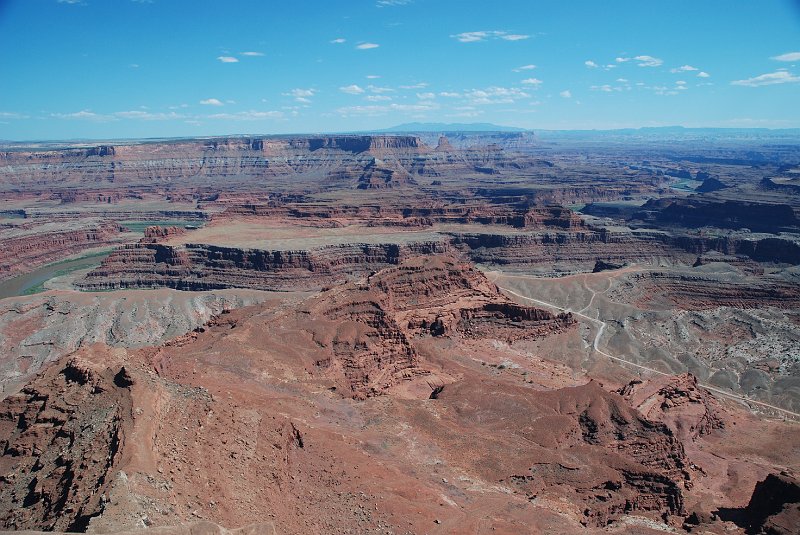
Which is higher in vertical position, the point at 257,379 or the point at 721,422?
the point at 257,379

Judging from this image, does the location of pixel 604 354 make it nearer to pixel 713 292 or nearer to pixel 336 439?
pixel 713 292

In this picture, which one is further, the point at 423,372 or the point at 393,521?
the point at 423,372

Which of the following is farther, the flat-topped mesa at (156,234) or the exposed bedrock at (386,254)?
the flat-topped mesa at (156,234)

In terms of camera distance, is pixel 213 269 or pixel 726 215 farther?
pixel 726 215

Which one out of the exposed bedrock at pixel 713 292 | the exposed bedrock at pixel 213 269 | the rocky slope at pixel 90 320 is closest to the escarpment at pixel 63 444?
the rocky slope at pixel 90 320

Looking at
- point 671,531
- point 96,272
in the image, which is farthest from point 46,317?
point 671,531

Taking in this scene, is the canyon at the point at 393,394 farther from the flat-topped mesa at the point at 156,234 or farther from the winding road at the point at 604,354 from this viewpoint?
the flat-topped mesa at the point at 156,234

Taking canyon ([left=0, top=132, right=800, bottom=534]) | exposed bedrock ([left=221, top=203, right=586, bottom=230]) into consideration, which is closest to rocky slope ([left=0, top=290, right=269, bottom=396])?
canyon ([left=0, top=132, right=800, bottom=534])

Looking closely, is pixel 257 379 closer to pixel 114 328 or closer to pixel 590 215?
pixel 114 328

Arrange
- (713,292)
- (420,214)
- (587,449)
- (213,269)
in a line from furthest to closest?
(420,214) < (213,269) < (713,292) < (587,449)

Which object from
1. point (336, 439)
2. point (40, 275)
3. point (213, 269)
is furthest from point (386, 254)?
point (336, 439)

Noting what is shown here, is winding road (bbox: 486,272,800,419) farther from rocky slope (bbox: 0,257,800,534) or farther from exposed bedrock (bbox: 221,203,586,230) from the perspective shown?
exposed bedrock (bbox: 221,203,586,230)
